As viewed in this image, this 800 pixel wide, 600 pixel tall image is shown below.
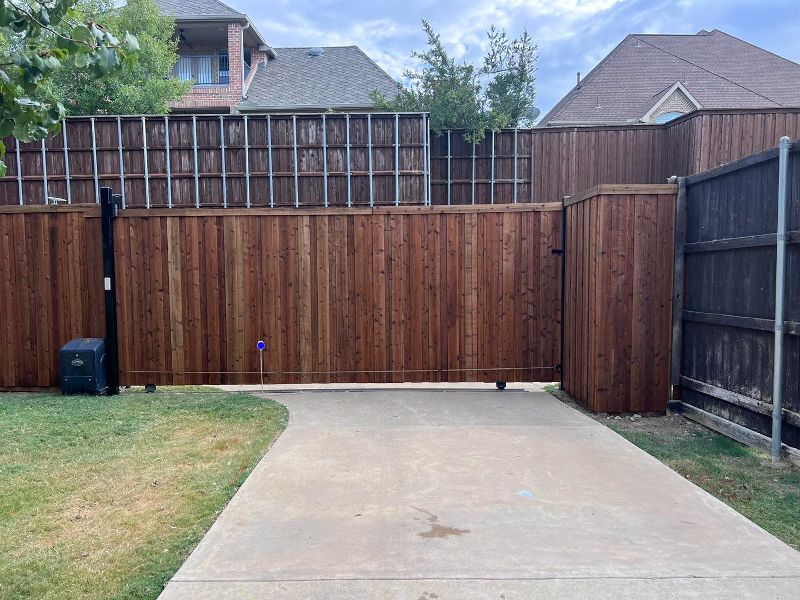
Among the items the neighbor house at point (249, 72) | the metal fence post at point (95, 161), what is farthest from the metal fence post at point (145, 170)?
the neighbor house at point (249, 72)

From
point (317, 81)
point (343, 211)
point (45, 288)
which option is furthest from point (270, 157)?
point (317, 81)

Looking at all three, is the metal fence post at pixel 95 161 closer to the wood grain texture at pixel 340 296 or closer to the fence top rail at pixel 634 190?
the wood grain texture at pixel 340 296

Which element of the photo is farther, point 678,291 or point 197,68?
point 197,68

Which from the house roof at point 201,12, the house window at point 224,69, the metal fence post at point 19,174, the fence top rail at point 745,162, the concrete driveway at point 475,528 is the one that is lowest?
the concrete driveway at point 475,528

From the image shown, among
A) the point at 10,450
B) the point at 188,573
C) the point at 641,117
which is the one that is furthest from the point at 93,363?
the point at 641,117

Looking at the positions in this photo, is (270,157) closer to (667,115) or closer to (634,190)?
(634,190)

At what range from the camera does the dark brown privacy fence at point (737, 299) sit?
439 cm

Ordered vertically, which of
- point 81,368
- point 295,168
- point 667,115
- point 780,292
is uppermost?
point 667,115

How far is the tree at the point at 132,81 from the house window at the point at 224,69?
3.78 metres

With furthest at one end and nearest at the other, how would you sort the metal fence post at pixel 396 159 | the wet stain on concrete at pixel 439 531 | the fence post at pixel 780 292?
the metal fence post at pixel 396 159
the fence post at pixel 780 292
the wet stain on concrete at pixel 439 531

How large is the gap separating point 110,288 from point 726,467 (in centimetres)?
656

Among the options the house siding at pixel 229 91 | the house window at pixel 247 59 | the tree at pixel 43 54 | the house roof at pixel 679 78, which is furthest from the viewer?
the house window at pixel 247 59

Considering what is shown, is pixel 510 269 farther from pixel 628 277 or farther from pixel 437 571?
pixel 437 571

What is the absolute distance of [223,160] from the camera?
12.7m
